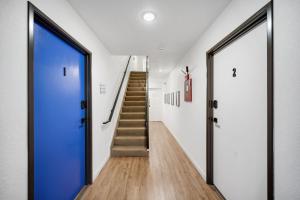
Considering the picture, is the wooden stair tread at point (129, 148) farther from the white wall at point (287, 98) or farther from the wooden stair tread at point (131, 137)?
the white wall at point (287, 98)

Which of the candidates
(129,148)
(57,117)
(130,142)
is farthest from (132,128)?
(57,117)

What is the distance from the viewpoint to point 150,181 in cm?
217

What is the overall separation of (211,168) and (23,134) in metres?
2.22

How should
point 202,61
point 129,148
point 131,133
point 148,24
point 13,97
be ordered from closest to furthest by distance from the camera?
point 13,97, point 148,24, point 202,61, point 129,148, point 131,133

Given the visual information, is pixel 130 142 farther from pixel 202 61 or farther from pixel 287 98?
pixel 287 98

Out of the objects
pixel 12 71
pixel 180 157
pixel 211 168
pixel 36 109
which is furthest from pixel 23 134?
pixel 180 157

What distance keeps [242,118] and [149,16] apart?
1576 mm

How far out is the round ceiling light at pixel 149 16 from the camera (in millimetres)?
1656

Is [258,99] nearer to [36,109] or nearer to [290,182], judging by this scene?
[290,182]

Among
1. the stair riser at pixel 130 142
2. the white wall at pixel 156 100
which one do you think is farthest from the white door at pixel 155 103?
the stair riser at pixel 130 142

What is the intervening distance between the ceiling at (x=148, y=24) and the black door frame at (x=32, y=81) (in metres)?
0.39

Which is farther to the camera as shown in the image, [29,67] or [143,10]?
[143,10]

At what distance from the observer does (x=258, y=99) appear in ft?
3.88

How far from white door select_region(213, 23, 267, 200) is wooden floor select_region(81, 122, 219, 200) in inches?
17.3
